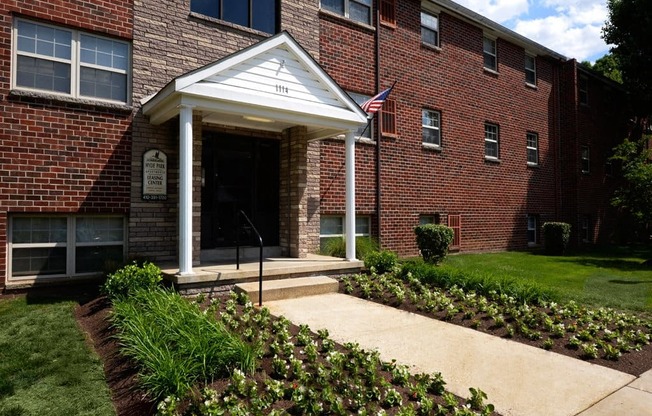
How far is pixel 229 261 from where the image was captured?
810 centimetres

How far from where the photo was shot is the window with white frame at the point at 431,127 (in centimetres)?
1252

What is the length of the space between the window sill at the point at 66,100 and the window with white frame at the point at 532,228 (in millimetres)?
14485

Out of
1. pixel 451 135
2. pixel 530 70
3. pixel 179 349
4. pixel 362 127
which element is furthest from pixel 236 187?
pixel 530 70

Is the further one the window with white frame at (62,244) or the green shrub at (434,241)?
the green shrub at (434,241)

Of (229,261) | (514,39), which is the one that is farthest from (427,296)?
(514,39)

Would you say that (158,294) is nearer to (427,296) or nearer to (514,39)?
(427,296)

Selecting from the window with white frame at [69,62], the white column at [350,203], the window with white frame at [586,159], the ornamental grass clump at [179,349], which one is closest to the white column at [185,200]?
the ornamental grass clump at [179,349]

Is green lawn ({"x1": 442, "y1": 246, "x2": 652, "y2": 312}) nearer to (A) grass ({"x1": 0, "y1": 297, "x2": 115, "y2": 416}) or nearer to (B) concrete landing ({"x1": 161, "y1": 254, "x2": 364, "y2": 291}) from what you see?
(B) concrete landing ({"x1": 161, "y1": 254, "x2": 364, "y2": 291})

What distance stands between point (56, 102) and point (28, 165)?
3.74 feet

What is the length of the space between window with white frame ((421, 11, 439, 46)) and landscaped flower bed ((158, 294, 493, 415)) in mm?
11143

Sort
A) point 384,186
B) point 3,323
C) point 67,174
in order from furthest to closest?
point 384,186 < point 67,174 < point 3,323

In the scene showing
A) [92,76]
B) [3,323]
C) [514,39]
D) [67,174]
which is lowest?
[3,323]

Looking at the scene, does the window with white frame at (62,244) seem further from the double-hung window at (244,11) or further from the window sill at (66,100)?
the double-hung window at (244,11)

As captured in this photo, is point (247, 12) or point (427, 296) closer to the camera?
point (427, 296)
